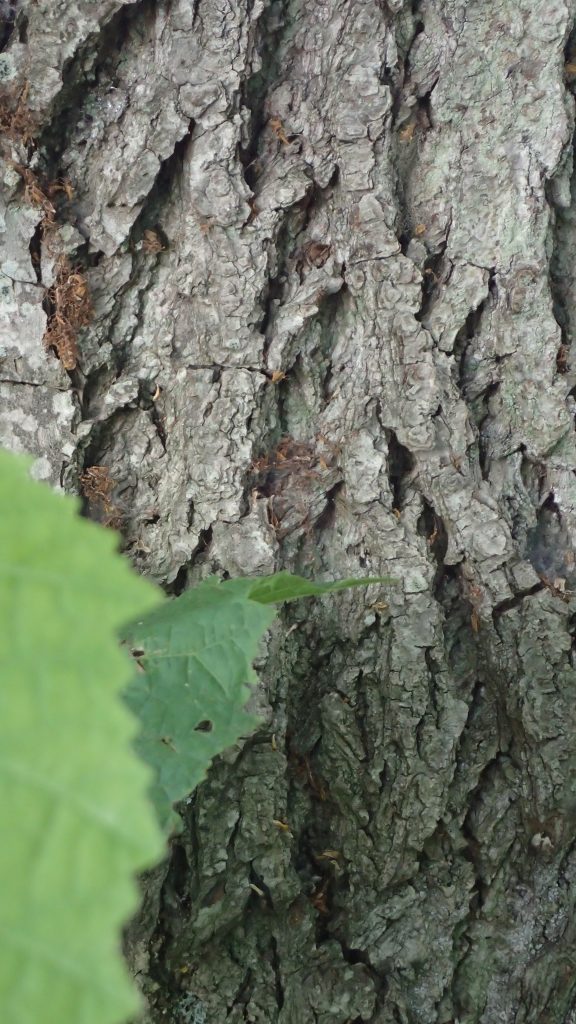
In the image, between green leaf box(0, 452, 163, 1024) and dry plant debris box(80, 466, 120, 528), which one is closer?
green leaf box(0, 452, 163, 1024)

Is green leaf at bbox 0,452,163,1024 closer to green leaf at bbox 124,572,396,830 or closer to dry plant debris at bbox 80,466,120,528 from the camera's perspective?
green leaf at bbox 124,572,396,830

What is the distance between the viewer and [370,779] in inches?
55.9

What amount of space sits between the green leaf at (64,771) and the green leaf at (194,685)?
519mm

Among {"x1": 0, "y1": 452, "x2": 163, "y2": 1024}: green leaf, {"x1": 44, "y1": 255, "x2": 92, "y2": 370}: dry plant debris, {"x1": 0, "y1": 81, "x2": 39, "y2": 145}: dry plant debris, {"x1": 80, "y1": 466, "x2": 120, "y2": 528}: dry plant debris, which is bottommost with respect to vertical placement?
{"x1": 80, "y1": 466, "x2": 120, "y2": 528}: dry plant debris

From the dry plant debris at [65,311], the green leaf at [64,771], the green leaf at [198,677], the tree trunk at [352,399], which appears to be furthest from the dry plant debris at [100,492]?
the green leaf at [64,771]

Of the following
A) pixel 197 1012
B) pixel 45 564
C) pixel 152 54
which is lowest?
pixel 197 1012

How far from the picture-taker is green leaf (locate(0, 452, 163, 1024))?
1.00 feet

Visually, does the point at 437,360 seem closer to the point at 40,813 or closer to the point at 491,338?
the point at 491,338

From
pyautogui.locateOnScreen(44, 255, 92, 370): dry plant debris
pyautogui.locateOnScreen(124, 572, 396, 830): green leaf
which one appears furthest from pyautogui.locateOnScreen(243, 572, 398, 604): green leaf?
pyautogui.locateOnScreen(44, 255, 92, 370): dry plant debris

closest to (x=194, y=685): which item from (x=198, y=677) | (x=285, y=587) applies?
(x=198, y=677)

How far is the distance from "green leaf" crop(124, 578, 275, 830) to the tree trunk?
1.64ft

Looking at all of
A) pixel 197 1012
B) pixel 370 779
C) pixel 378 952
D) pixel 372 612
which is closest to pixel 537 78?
pixel 372 612

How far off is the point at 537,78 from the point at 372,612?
1007mm

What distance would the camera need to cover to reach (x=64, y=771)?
0.33 meters
